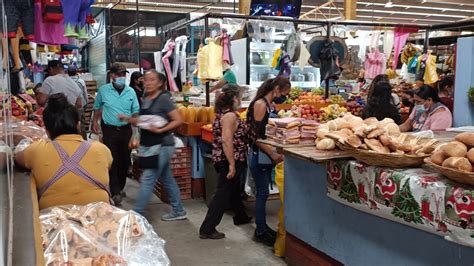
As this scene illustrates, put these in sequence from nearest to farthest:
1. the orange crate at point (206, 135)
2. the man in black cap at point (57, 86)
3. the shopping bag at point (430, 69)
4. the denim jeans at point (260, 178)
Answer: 1. the denim jeans at point (260, 178)
2. the orange crate at point (206, 135)
3. the man in black cap at point (57, 86)
4. the shopping bag at point (430, 69)

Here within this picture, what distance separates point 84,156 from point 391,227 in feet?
6.04

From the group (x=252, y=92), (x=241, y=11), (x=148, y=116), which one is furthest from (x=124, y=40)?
(x=148, y=116)

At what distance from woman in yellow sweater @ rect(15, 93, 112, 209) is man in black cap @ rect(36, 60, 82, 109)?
11.6ft

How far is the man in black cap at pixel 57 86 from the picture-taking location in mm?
6219

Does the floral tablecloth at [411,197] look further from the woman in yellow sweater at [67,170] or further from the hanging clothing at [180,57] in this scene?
the hanging clothing at [180,57]

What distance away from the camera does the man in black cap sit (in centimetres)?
622

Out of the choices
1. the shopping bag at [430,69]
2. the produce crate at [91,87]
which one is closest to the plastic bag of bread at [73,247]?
the shopping bag at [430,69]

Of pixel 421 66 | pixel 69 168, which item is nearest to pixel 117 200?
pixel 69 168

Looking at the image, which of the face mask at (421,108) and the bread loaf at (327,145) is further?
the face mask at (421,108)

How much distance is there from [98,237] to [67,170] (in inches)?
24.8

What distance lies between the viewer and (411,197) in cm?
252

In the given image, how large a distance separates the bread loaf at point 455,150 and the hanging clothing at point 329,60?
17.3ft

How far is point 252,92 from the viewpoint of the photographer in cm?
734

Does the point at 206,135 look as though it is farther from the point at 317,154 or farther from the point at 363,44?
the point at 363,44
